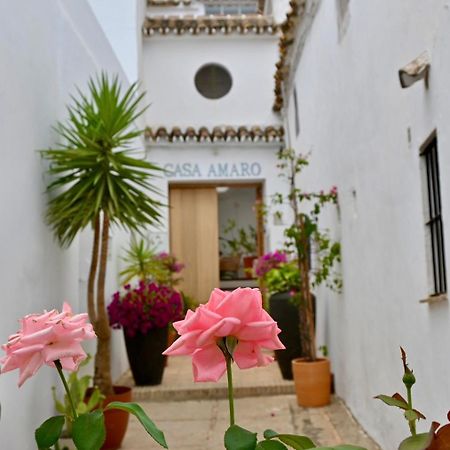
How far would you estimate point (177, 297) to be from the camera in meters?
6.43

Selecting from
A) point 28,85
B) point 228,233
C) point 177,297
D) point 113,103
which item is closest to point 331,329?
point 177,297

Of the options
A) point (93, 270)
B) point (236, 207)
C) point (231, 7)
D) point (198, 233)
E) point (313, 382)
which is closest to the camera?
point (93, 270)

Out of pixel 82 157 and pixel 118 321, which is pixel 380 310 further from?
pixel 118 321

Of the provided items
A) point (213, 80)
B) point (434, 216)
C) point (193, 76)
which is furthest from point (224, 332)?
point (213, 80)

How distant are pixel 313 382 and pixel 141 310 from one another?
5.55 ft

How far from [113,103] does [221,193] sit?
11.1 m

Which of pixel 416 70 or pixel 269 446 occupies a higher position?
pixel 416 70

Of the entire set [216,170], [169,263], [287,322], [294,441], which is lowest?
[287,322]

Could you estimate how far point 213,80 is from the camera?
1046 centimetres

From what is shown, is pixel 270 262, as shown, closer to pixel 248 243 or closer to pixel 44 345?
pixel 44 345

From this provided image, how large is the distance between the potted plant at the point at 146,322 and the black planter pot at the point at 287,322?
3.14 ft

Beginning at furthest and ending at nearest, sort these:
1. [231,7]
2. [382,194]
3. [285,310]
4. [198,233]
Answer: [231,7]
[198,233]
[285,310]
[382,194]

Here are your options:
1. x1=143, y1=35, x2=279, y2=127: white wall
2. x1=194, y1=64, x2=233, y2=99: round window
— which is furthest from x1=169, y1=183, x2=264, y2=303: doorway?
x1=194, y1=64, x2=233, y2=99: round window

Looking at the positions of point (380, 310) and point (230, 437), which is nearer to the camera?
point (230, 437)
